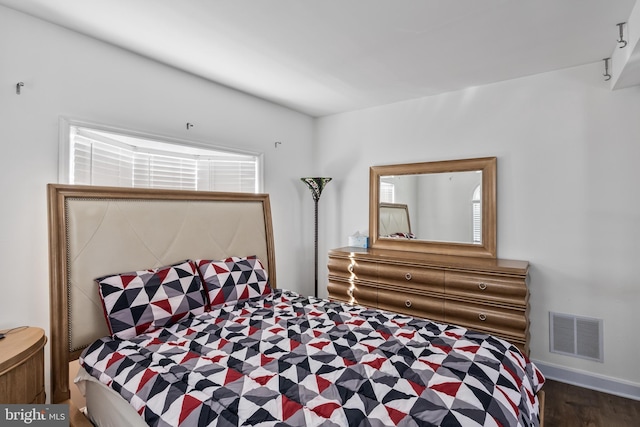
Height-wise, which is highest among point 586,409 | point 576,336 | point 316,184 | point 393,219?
point 316,184

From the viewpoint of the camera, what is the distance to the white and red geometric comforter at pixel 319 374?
126 cm

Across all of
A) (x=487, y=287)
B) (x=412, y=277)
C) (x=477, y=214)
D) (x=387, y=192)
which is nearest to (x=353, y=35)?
(x=387, y=192)

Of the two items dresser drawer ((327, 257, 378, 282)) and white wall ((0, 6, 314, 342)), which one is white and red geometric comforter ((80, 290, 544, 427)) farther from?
dresser drawer ((327, 257, 378, 282))

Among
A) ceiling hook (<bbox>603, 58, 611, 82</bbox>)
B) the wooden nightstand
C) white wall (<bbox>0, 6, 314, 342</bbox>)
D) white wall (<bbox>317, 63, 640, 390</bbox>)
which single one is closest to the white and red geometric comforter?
the wooden nightstand

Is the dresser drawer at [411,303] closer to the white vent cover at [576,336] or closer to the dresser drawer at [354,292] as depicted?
the dresser drawer at [354,292]

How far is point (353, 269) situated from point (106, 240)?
7.42 ft

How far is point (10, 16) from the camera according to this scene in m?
1.96

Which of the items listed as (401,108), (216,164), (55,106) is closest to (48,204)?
(55,106)

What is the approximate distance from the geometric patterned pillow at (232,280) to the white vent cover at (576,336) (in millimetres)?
2525

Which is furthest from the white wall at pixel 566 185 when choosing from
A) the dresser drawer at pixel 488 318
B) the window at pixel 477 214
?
the dresser drawer at pixel 488 318

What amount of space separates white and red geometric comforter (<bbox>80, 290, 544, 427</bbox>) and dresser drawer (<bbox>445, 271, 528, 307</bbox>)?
0.87m

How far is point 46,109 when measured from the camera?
2098 millimetres

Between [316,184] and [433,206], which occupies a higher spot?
[316,184]

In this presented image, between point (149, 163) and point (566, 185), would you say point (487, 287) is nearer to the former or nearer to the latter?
point (566, 185)
